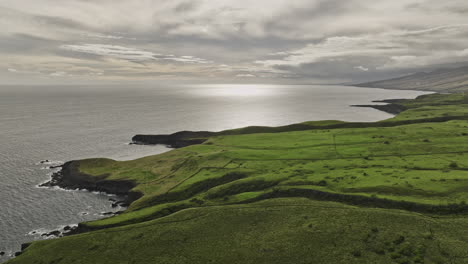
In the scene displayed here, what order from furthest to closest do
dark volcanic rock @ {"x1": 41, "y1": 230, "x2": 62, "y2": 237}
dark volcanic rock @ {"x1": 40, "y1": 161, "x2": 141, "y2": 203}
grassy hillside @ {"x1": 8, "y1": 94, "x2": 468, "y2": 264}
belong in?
dark volcanic rock @ {"x1": 40, "y1": 161, "x2": 141, "y2": 203} → dark volcanic rock @ {"x1": 41, "y1": 230, "x2": 62, "y2": 237} → grassy hillside @ {"x1": 8, "y1": 94, "x2": 468, "y2": 264}

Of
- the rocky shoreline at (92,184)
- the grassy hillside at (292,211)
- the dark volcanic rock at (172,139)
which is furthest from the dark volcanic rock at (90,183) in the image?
the dark volcanic rock at (172,139)

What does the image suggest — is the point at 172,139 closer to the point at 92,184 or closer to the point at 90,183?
the point at 90,183

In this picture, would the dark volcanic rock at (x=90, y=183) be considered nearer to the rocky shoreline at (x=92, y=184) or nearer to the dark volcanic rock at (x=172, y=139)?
the rocky shoreline at (x=92, y=184)

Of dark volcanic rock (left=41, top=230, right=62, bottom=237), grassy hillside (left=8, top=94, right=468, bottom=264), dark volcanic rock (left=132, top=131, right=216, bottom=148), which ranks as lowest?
dark volcanic rock (left=41, top=230, right=62, bottom=237)

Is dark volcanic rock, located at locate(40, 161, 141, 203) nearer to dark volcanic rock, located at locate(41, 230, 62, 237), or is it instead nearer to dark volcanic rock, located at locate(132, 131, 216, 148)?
dark volcanic rock, located at locate(41, 230, 62, 237)

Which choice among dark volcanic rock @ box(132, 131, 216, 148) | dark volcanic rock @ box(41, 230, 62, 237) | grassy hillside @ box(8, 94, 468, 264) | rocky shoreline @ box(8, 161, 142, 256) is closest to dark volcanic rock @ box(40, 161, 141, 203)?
rocky shoreline @ box(8, 161, 142, 256)

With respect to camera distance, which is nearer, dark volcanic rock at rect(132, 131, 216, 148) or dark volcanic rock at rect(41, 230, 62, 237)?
dark volcanic rock at rect(41, 230, 62, 237)

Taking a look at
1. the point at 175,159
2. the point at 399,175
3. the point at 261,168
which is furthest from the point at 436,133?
the point at 175,159

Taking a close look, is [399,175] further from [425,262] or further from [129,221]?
[129,221]

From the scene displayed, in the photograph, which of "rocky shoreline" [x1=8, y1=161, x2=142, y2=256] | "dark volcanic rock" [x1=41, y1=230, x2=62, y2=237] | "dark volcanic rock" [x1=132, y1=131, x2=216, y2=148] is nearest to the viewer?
"dark volcanic rock" [x1=41, y1=230, x2=62, y2=237]

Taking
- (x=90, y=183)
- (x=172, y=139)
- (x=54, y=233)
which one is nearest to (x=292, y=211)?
(x=54, y=233)
